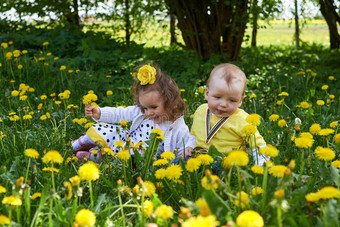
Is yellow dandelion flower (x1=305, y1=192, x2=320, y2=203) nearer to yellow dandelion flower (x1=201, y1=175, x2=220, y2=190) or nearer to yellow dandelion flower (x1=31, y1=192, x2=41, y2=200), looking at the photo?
yellow dandelion flower (x1=201, y1=175, x2=220, y2=190)

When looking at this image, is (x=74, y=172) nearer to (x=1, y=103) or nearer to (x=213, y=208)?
(x=213, y=208)

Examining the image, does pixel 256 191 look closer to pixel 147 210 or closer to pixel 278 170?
pixel 278 170

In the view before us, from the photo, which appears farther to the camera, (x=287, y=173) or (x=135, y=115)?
(x=135, y=115)

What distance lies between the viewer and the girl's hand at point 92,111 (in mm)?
2725

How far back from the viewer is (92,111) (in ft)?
9.09

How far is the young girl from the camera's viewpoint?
263 centimetres

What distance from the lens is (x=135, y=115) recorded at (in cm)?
287

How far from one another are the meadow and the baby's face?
18 centimetres

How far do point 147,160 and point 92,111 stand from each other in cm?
89

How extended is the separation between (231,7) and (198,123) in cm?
442

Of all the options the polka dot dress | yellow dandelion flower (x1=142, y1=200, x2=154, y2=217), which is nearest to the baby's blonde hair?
the polka dot dress

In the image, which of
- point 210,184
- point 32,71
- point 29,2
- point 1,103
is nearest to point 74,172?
point 210,184

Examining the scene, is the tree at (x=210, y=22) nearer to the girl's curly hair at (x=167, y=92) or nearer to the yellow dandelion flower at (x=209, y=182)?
the girl's curly hair at (x=167, y=92)

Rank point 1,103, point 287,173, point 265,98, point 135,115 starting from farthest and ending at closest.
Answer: point 265,98 < point 1,103 < point 135,115 < point 287,173
